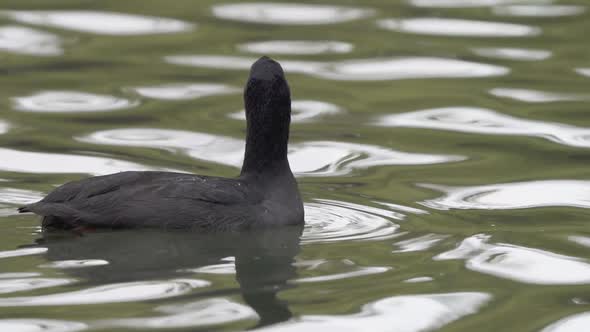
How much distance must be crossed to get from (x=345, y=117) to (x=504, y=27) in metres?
3.50

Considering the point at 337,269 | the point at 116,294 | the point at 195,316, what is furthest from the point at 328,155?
the point at 195,316

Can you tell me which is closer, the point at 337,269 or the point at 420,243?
the point at 337,269

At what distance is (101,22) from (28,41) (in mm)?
913

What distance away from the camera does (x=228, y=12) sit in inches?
574

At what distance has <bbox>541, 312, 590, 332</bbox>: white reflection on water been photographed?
6.28 m

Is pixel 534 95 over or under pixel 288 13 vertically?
under

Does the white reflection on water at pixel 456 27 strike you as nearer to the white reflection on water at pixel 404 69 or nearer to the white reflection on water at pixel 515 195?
the white reflection on water at pixel 404 69

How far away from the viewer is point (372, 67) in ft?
42.3

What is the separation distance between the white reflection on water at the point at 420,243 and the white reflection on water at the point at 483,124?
2.97 meters

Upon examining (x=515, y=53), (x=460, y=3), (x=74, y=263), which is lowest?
(x=74, y=263)

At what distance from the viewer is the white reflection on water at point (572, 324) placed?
6281 mm

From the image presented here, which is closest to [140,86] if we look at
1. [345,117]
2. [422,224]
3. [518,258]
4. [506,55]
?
[345,117]

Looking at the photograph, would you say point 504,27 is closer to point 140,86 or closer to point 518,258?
point 140,86

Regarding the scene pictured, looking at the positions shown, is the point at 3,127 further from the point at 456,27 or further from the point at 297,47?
the point at 456,27
